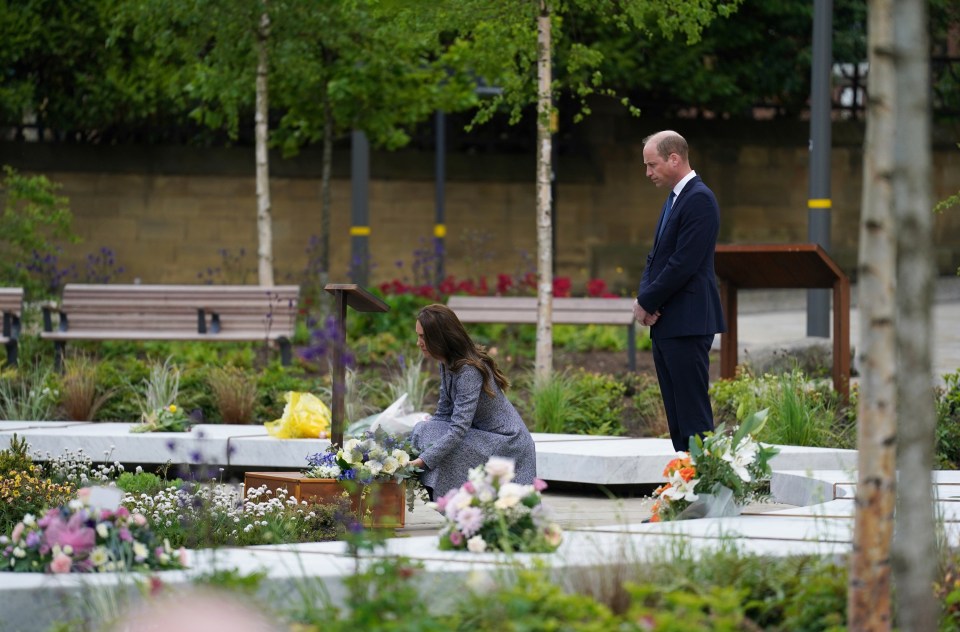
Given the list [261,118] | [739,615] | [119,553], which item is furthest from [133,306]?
[739,615]

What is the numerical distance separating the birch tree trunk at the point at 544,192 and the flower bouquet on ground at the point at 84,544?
18.6 ft

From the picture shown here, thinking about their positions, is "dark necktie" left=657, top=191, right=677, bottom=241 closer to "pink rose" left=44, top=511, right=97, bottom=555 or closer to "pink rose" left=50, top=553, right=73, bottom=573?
"pink rose" left=44, top=511, right=97, bottom=555

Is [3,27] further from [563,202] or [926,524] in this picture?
[926,524]

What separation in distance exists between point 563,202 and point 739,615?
18.9 meters

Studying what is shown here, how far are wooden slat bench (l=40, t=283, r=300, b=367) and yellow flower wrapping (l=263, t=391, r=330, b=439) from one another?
3.70 m

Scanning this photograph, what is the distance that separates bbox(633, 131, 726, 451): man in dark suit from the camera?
6555 millimetres

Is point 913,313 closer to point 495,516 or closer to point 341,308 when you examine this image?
point 495,516

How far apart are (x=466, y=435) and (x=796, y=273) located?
357 centimetres

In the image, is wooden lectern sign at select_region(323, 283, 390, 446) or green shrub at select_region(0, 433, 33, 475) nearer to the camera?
green shrub at select_region(0, 433, 33, 475)

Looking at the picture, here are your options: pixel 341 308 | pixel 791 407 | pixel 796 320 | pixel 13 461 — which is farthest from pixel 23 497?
pixel 796 320

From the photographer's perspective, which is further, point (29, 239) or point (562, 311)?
point (29, 239)

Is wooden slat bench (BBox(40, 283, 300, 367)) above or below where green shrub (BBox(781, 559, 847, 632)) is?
above

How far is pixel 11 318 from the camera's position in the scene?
11.6 meters

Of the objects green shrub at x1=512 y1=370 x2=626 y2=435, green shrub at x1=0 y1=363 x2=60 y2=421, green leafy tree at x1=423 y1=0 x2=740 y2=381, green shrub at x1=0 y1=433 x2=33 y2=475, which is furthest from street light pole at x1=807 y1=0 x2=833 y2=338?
green shrub at x1=0 y1=433 x2=33 y2=475
